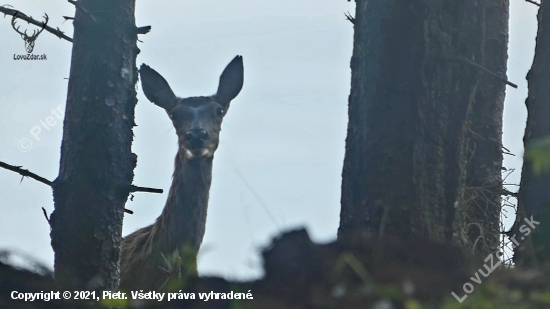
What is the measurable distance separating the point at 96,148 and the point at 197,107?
12.6 ft

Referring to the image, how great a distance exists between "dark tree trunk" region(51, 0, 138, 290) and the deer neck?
2082mm

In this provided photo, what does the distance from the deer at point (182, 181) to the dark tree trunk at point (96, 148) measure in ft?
4.41

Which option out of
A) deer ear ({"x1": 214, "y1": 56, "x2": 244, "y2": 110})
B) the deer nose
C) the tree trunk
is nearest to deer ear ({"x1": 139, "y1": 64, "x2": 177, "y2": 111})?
deer ear ({"x1": 214, "y1": 56, "x2": 244, "y2": 110})

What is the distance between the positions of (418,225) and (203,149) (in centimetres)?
466

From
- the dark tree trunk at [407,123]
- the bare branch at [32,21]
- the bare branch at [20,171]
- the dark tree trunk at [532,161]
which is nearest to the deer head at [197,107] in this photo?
the bare branch at [32,21]

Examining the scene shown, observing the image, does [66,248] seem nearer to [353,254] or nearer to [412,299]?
[353,254]

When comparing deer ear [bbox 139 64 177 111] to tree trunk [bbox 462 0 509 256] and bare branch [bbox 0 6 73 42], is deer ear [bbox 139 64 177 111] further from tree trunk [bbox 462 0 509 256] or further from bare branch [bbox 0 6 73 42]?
tree trunk [bbox 462 0 509 256]

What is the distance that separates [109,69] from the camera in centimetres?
722

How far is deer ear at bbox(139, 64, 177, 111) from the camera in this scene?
11.1 m

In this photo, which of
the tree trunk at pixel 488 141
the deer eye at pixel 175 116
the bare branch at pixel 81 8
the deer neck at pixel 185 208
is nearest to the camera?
the bare branch at pixel 81 8

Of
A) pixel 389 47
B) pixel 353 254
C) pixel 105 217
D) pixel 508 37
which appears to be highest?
pixel 508 37

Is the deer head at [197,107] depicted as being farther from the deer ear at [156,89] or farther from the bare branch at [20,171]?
the bare branch at [20,171]

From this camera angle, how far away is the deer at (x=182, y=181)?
914 centimetres

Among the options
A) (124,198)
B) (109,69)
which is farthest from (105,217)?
(109,69)
